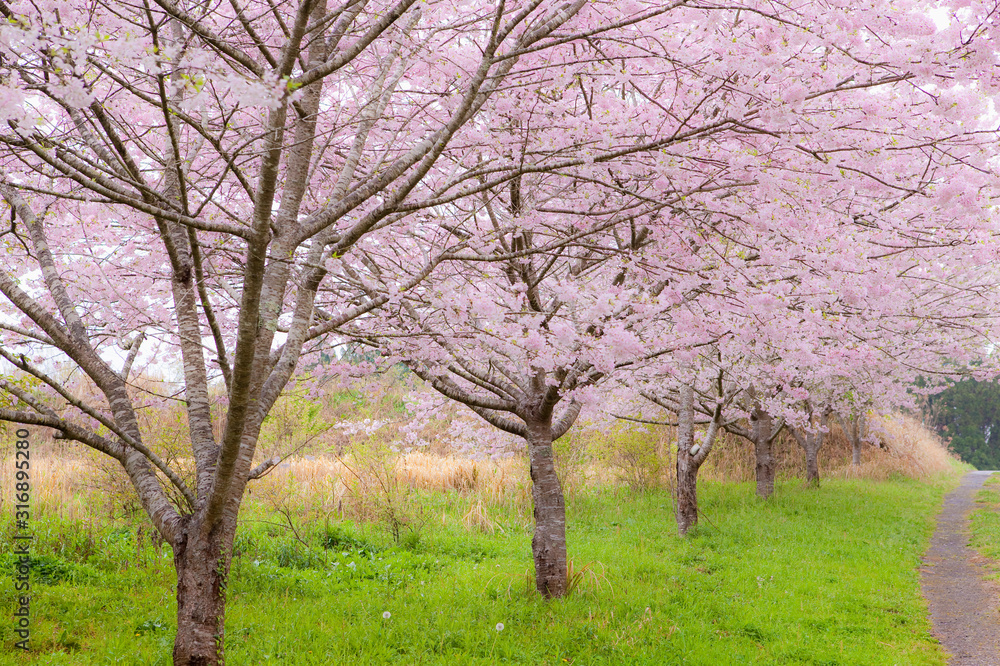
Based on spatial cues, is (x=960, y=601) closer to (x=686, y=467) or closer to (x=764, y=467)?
(x=686, y=467)

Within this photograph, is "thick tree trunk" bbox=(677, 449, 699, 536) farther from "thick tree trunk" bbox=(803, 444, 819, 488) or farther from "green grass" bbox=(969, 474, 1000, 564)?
"thick tree trunk" bbox=(803, 444, 819, 488)

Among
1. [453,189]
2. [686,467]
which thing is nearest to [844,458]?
[686,467]

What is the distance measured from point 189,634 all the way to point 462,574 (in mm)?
4285

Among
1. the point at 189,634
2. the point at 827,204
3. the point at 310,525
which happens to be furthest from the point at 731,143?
the point at 310,525

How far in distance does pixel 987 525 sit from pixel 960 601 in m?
6.03

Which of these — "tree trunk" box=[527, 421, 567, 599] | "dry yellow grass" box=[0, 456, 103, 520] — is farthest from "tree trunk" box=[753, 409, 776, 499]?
"dry yellow grass" box=[0, 456, 103, 520]

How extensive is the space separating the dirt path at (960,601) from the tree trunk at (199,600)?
244 inches

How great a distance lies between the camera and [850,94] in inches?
Answer: 192

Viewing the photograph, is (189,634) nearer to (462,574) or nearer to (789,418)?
(462,574)

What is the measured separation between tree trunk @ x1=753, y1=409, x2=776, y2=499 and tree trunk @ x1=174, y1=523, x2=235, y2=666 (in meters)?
12.3

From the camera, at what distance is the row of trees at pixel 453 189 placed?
3.30 meters

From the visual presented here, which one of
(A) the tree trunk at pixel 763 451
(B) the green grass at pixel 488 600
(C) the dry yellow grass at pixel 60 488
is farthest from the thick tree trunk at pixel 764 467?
(C) the dry yellow grass at pixel 60 488

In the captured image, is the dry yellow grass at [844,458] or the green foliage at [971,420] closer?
the dry yellow grass at [844,458]

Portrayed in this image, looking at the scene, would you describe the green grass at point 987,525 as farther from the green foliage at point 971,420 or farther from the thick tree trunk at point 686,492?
the green foliage at point 971,420
